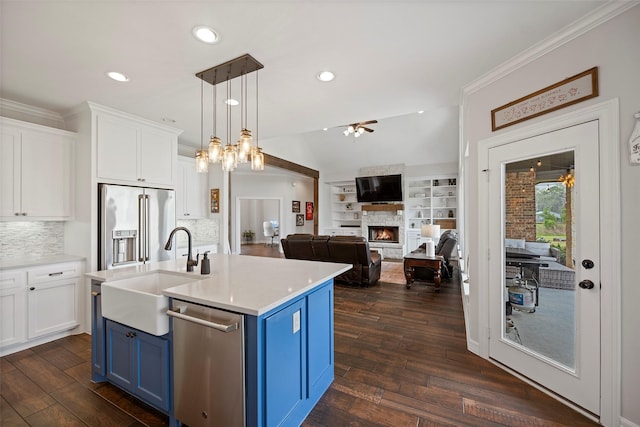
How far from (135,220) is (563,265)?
14.5 ft

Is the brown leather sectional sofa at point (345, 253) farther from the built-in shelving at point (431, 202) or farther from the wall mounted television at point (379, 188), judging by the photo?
the built-in shelving at point (431, 202)

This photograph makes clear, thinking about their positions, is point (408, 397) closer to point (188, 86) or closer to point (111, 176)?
point (188, 86)

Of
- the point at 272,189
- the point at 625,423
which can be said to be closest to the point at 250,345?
the point at 625,423

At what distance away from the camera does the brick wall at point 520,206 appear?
88.0 inches

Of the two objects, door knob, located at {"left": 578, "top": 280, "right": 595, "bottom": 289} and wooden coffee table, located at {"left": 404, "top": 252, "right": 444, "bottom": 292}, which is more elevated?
door knob, located at {"left": 578, "top": 280, "right": 595, "bottom": 289}

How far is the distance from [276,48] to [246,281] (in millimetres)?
1771

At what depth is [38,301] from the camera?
2.79 m

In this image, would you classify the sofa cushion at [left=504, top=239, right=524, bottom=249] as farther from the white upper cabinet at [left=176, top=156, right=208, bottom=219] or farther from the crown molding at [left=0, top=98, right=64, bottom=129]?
the crown molding at [left=0, top=98, right=64, bottom=129]

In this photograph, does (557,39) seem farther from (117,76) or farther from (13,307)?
(13,307)

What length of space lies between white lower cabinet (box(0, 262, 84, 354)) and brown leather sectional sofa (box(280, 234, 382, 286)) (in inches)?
129

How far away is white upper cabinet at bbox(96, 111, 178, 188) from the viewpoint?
3117 mm

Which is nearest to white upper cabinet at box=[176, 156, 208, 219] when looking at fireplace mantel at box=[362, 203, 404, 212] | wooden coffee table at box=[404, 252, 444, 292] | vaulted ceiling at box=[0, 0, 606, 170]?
vaulted ceiling at box=[0, 0, 606, 170]

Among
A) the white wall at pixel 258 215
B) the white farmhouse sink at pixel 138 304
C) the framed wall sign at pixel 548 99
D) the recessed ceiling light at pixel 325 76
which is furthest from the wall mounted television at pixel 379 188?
the white farmhouse sink at pixel 138 304

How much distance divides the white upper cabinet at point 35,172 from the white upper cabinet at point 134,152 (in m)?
0.46
